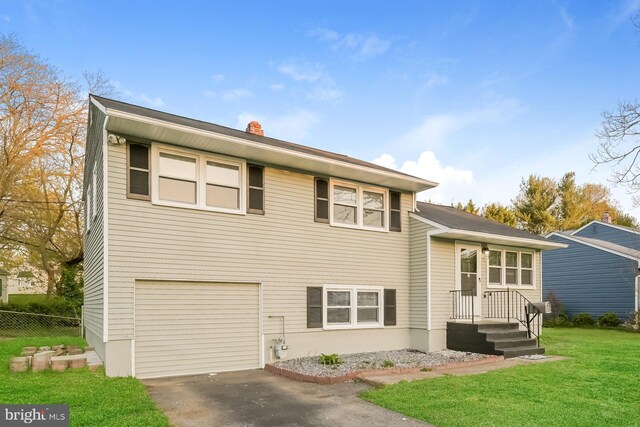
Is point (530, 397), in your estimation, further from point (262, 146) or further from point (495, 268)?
point (495, 268)

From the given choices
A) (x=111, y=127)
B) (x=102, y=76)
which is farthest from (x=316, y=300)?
(x=102, y=76)

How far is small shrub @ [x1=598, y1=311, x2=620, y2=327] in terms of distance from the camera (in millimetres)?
19203

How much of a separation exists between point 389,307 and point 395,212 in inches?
100

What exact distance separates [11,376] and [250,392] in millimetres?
3877

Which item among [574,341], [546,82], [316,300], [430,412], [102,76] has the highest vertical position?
[102,76]

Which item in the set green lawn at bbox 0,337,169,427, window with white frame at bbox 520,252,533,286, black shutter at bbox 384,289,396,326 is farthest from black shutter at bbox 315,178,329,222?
window with white frame at bbox 520,252,533,286

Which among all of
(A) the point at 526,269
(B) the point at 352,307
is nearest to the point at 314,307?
(B) the point at 352,307

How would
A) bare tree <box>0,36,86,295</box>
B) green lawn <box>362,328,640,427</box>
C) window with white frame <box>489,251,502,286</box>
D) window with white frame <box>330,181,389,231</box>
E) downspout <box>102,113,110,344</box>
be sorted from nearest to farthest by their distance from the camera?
green lawn <box>362,328,640,427</box>
downspout <box>102,113,110,344</box>
window with white frame <box>330,181,389,231</box>
window with white frame <box>489,251,502,286</box>
bare tree <box>0,36,86,295</box>

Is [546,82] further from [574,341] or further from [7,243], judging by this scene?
[7,243]

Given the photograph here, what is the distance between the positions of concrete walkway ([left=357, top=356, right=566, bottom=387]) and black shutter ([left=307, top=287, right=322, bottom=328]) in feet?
7.73

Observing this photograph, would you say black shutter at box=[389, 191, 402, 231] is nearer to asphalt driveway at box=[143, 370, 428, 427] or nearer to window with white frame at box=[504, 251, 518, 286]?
window with white frame at box=[504, 251, 518, 286]

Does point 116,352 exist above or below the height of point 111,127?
below

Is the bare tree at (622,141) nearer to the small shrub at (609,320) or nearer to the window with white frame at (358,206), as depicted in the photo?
the window with white frame at (358,206)

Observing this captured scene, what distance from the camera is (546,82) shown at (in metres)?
14.8
